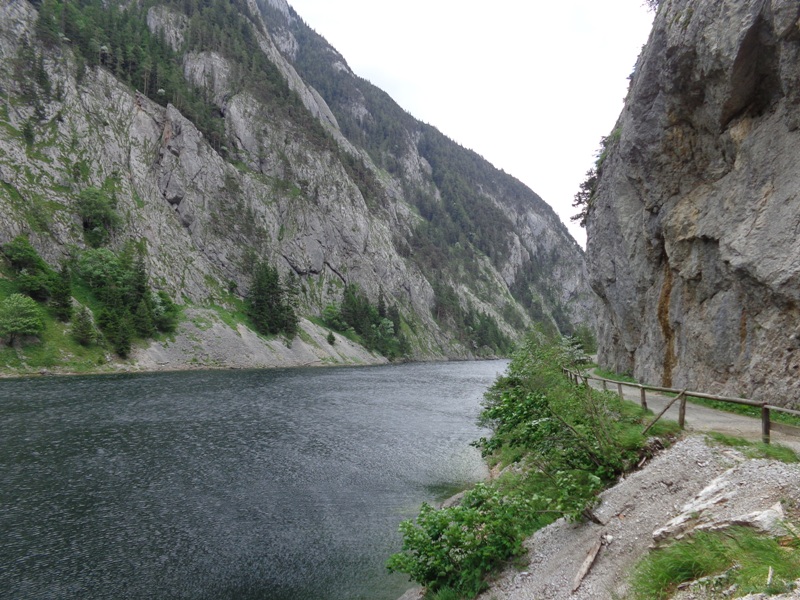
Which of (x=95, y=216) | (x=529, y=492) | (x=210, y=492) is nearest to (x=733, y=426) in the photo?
(x=529, y=492)

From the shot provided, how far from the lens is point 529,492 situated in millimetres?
12734

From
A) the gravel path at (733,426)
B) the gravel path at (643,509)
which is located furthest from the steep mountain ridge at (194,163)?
the gravel path at (733,426)

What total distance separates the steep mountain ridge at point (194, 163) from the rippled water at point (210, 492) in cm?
5485

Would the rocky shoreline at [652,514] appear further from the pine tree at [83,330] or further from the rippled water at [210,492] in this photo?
the pine tree at [83,330]

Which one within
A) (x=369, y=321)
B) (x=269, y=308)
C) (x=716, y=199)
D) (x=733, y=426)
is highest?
(x=716, y=199)

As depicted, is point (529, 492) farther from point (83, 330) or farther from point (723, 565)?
point (83, 330)

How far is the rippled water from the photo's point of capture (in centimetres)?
1292

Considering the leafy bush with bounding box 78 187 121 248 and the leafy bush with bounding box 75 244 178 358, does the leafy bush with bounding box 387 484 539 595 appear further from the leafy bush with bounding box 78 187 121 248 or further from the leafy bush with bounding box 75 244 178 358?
the leafy bush with bounding box 78 187 121 248

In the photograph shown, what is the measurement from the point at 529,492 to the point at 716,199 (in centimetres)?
1663

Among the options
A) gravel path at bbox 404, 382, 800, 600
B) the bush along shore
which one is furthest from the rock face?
gravel path at bbox 404, 382, 800, 600

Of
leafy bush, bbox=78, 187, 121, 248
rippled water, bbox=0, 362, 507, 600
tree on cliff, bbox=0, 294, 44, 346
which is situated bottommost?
rippled water, bbox=0, 362, 507, 600

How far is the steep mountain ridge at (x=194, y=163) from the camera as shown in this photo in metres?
81.5

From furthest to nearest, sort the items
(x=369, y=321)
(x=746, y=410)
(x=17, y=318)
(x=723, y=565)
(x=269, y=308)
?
(x=369, y=321), (x=269, y=308), (x=17, y=318), (x=746, y=410), (x=723, y=565)

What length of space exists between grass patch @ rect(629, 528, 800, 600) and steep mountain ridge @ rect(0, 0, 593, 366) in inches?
3370
